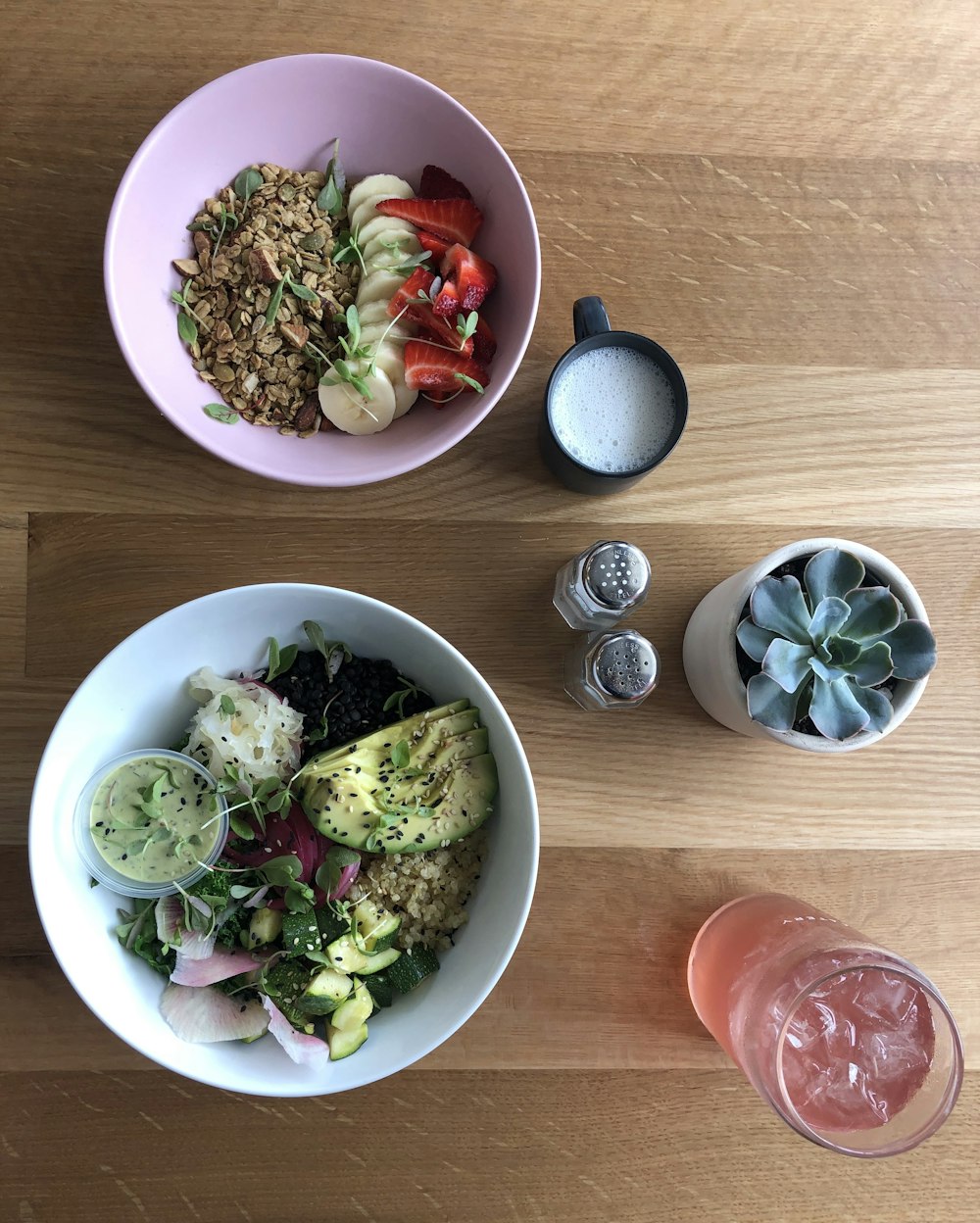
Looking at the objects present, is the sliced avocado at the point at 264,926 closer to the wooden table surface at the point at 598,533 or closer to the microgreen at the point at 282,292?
the wooden table surface at the point at 598,533

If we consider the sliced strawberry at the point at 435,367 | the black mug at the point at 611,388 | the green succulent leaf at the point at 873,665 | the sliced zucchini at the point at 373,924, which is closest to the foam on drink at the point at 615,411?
the black mug at the point at 611,388

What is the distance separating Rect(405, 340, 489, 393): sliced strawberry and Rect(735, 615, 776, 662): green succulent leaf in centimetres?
39

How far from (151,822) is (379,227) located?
71 cm

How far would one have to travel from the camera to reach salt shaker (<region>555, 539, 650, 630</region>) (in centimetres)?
101

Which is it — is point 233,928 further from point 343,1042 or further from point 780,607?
point 780,607

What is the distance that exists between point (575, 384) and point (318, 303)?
0.31 m

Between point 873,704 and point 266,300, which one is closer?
point 873,704

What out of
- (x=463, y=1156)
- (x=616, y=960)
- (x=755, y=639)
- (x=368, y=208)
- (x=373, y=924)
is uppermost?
(x=368, y=208)

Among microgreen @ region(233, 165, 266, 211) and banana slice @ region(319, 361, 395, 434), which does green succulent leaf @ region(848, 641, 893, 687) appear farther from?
microgreen @ region(233, 165, 266, 211)

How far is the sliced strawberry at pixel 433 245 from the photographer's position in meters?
1.04

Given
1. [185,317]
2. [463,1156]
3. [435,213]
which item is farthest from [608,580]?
[463,1156]

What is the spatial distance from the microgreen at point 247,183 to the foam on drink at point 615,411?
1.41 feet

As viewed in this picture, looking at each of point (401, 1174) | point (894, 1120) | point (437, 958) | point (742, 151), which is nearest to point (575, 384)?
point (742, 151)

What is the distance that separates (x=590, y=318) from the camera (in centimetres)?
101
